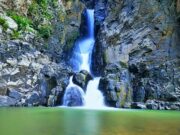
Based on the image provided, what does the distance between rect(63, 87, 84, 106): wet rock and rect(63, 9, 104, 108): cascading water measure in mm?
240

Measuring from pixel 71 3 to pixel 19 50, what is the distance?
16204 millimetres

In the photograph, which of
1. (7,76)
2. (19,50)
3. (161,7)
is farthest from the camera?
(161,7)

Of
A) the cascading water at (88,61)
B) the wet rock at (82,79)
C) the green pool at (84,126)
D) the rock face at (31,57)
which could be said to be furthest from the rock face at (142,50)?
the green pool at (84,126)

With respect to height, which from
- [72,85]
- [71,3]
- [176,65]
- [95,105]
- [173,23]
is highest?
[71,3]

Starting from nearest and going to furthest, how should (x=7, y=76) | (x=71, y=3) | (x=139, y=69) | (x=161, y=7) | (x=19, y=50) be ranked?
(x=7, y=76) → (x=19, y=50) → (x=139, y=69) → (x=161, y=7) → (x=71, y=3)

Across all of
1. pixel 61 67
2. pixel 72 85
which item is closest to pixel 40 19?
pixel 61 67

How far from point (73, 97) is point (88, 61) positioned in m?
9.73

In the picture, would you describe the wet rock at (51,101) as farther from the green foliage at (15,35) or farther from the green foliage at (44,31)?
the green foliage at (44,31)

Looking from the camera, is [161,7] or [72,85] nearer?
[72,85]

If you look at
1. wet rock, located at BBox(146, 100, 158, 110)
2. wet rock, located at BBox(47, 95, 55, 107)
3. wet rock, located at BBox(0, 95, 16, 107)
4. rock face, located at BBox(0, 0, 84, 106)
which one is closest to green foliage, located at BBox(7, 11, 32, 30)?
rock face, located at BBox(0, 0, 84, 106)

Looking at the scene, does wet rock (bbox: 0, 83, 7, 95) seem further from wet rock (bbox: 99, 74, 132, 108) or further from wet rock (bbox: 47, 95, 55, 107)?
wet rock (bbox: 99, 74, 132, 108)

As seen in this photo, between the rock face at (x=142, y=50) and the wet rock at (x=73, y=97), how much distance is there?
289 cm

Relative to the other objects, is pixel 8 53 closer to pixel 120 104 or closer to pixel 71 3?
pixel 120 104

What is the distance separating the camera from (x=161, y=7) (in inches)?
1674
